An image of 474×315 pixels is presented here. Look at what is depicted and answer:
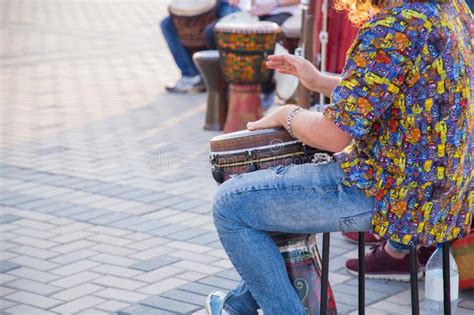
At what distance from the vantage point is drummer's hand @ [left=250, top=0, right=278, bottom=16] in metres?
6.75

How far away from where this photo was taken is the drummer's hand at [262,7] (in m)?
6.75

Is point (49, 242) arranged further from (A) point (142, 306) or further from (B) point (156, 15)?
(B) point (156, 15)

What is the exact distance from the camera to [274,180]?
253 centimetres

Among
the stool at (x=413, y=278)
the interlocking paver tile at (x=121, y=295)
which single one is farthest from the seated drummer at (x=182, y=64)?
the stool at (x=413, y=278)

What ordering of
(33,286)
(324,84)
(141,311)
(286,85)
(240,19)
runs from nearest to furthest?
(324,84), (141,311), (33,286), (286,85), (240,19)

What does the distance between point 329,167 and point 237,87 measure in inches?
151

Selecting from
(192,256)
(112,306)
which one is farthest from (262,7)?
(112,306)

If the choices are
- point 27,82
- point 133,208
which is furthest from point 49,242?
point 27,82

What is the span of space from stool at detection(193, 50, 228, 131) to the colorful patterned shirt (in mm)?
4091

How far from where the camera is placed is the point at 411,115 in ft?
7.79

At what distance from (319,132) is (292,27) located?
165 inches

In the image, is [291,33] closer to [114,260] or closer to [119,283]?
[114,260]

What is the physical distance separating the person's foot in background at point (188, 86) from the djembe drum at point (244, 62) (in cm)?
168

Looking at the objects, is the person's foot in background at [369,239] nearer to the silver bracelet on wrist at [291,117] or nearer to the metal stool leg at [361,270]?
the metal stool leg at [361,270]
